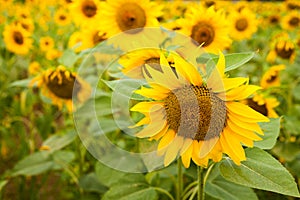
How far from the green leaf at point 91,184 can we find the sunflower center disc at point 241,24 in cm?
95

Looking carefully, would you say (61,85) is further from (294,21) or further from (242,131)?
(294,21)

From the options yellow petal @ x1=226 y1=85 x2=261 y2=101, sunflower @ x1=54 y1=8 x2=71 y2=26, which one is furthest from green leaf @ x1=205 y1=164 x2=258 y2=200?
sunflower @ x1=54 y1=8 x2=71 y2=26

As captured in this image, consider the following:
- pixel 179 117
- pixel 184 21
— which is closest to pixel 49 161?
pixel 184 21

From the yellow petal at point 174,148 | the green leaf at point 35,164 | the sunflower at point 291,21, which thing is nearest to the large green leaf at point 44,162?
the green leaf at point 35,164

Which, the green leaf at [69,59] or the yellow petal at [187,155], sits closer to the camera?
the yellow petal at [187,155]

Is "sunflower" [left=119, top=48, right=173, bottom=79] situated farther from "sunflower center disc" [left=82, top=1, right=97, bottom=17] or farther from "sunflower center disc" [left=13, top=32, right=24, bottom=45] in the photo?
"sunflower center disc" [left=13, top=32, right=24, bottom=45]

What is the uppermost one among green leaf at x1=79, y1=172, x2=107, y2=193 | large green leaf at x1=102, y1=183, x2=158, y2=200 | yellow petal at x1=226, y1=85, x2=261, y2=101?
yellow petal at x1=226, y1=85, x2=261, y2=101

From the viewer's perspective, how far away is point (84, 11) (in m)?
1.31

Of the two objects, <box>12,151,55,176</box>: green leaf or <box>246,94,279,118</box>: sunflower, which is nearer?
<box>246,94,279,118</box>: sunflower

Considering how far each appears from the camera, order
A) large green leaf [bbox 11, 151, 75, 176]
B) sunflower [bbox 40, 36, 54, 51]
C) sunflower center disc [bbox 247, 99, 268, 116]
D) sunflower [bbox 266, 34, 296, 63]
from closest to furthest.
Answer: sunflower center disc [bbox 247, 99, 268, 116]
large green leaf [bbox 11, 151, 75, 176]
sunflower [bbox 266, 34, 296, 63]
sunflower [bbox 40, 36, 54, 51]

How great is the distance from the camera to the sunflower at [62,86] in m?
1.20

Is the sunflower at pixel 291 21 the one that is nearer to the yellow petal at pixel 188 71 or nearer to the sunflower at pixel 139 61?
the sunflower at pixel 139 61

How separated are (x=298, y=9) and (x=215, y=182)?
186 centimetres

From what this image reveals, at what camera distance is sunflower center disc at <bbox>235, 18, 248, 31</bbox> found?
1902mm
